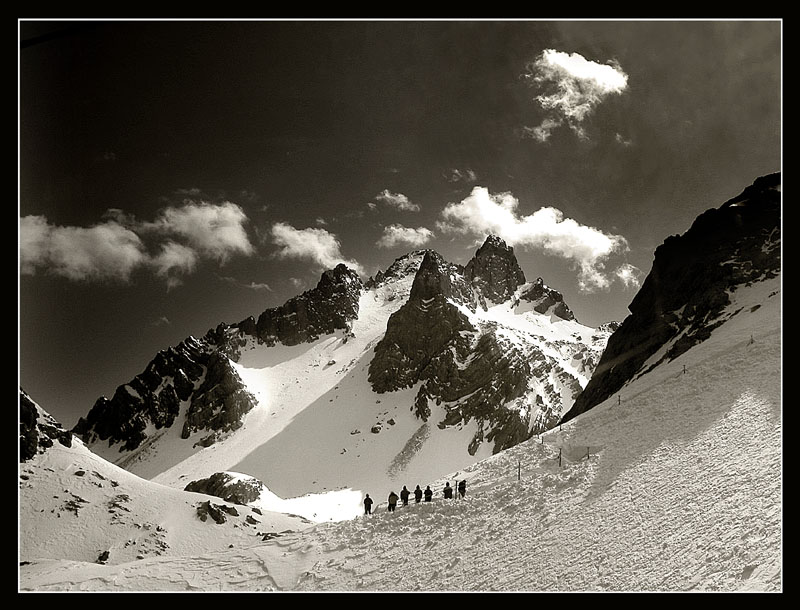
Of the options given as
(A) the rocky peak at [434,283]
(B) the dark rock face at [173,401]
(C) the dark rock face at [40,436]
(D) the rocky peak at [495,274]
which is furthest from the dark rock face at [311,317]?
(C) the dark rock face at [40,436]

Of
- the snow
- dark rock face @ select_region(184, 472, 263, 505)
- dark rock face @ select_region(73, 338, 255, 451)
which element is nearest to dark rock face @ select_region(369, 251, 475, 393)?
dark rock face @ select_region(73, 338, 255, 451)

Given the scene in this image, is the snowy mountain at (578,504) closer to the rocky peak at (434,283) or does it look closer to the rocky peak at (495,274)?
the rocky peak at (434,283)

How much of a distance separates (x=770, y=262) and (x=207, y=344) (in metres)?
144

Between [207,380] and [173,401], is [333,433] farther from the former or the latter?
[173,401]

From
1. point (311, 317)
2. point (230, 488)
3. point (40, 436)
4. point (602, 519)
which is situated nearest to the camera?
point (602, 519)

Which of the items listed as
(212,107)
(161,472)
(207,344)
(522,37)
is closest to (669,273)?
(522,37)

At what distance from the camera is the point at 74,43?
15.7 meters

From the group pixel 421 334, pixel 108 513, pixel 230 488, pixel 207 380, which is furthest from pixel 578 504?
pixel 207 380

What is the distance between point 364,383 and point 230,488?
6540cm

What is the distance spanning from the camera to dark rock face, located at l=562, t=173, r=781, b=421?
30.4m

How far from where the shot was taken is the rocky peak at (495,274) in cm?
14800

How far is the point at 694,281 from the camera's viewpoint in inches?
1328

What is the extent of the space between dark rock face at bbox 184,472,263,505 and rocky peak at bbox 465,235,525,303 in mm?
89911
